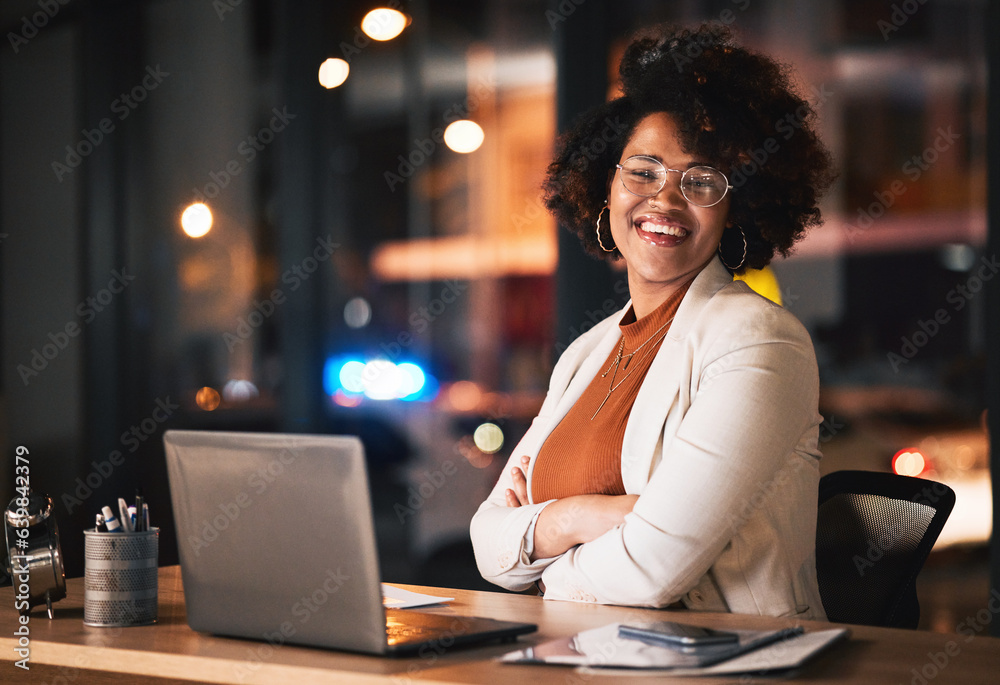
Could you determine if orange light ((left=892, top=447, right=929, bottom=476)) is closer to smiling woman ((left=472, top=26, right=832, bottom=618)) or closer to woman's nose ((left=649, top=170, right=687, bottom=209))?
smiling woman ((left=472, top=26, right=832, bottom=618))

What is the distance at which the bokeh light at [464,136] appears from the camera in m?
5.27

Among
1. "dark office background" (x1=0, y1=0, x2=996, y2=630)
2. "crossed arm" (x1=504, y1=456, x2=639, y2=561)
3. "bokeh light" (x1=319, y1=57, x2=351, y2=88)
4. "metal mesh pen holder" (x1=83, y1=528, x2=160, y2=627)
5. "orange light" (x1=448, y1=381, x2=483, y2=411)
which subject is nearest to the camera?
"metal mesh pen holder" (x1=83, y1=528, x2=160, y2=627)

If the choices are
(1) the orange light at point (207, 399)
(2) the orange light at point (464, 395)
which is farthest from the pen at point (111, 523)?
(2) the orange light at point (464, 395)

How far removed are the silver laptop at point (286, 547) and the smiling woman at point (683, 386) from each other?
1.25 ft

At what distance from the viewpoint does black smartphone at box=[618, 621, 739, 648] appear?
1179 millimetres

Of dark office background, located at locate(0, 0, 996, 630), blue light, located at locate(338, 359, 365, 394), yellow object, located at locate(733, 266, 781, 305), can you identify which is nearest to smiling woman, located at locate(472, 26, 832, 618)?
dark office background, located at locate(0, 0, 996, 630)

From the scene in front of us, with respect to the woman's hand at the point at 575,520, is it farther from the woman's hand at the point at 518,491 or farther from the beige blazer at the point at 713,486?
the woman's hand at the point at 518,491

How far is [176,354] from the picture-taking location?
487 centimetres

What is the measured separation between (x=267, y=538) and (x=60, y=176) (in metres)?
4.18

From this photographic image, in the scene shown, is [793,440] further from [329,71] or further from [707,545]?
[329,71]

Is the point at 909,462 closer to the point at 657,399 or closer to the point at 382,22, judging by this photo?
the point at 657,399

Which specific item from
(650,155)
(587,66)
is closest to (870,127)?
(587,66)

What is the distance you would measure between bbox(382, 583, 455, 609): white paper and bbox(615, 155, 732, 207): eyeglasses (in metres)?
0.91

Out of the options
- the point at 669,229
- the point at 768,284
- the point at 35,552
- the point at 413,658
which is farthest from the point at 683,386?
the point at 768,284
